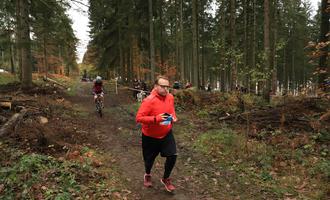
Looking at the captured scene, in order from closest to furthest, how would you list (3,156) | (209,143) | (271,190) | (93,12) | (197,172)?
(271,190)
(3,156)
(197,172)
(209,143)
(93,12)

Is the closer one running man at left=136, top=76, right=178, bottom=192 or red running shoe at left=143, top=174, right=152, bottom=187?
running man at left=136, top=76, right=178, bottom=192

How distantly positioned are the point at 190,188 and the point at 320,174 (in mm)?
3209

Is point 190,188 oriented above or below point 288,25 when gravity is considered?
below

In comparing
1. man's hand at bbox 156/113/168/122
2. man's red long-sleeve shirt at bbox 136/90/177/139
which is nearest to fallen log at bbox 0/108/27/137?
man's red long-sleeve shirt at bbox 136/90/177/139

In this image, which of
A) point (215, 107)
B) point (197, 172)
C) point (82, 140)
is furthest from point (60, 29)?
point (197, 172)

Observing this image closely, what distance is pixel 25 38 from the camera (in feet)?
50.0

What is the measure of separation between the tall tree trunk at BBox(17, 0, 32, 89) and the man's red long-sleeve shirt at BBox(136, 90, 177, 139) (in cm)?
1064

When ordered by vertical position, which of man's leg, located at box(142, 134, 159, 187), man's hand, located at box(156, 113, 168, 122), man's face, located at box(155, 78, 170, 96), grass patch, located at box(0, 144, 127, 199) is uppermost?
man's face, located at box(155, 78, 170, 96)

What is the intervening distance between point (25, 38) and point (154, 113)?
39.4 ft

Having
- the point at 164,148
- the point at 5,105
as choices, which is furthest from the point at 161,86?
the point at 5,105

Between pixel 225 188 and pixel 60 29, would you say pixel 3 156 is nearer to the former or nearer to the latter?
pixel 225 188

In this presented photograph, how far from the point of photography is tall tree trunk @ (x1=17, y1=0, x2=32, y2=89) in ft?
48.4

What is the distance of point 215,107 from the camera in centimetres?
1576

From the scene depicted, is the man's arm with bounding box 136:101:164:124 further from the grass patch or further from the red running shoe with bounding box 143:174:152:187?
the grass patch
